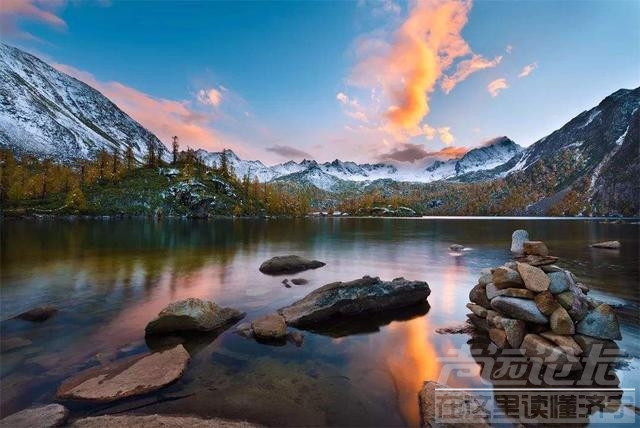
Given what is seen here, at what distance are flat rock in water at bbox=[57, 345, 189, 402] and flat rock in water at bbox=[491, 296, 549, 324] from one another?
55.8ft

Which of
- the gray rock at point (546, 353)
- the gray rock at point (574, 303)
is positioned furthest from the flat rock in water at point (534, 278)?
the gray rock at point (546, 353)

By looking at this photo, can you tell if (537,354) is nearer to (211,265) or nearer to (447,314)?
(447,314)

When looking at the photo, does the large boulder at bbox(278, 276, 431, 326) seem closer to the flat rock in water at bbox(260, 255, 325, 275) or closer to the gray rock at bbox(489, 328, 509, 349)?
the gray rock at bbox(489, 328, 509, 349)

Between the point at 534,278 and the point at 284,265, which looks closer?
the point at 534,278

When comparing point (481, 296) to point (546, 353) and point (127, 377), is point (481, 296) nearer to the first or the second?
point (546, 353)

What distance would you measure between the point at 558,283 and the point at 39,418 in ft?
76.3

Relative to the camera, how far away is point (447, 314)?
77.4 feet

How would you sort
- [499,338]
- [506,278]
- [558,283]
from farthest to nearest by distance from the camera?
1. [506,278]
2. [499,338]
3. [558,283]

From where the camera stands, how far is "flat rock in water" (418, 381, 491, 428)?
10.6m

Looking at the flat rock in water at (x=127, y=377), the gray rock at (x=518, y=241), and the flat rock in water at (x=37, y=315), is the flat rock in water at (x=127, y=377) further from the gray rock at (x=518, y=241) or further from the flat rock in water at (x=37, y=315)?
the gray rock at (x=518, y=241)

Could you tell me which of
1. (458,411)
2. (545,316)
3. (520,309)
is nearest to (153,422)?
(458,411)

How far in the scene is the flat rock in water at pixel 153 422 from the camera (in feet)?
32.7

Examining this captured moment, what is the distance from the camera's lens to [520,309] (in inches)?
663

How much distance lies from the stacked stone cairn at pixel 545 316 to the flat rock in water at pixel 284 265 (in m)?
24.0
